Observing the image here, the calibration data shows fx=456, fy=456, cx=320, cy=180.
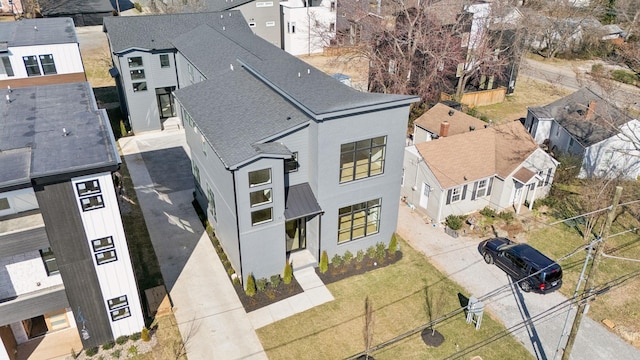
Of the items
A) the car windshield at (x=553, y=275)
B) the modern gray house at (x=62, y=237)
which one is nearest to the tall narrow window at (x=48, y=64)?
the modern gray house at (x=62, y=237)

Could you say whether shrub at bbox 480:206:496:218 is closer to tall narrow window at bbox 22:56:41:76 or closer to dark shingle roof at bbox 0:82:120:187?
dark shingle roof at bbox 0:82:120:187

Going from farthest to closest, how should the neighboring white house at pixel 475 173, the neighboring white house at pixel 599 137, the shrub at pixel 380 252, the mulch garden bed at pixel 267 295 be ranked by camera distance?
the neighboring white house at pixel 599 137 < the neighboring white house at pixel 475 173 < the shrub at pixel 380 252 < the mulch garden bed at pixel 267 295

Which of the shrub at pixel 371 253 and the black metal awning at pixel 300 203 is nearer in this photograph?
the black metal awning at pixel 300 203

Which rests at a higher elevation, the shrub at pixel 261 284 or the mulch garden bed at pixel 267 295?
the shrub at pixel 261 284

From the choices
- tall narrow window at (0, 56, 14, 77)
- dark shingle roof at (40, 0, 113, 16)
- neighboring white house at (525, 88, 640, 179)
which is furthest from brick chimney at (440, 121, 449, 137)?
dark shingle roof at (40, 0, 113, 16)

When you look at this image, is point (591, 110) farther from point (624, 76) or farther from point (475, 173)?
point (624, 76)

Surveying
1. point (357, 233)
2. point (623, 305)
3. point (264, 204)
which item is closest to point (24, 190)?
point (264, 204)

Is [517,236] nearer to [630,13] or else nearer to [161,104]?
[161,104]

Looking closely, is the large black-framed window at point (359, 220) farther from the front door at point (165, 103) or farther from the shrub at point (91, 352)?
the front door at point (165, 103)
